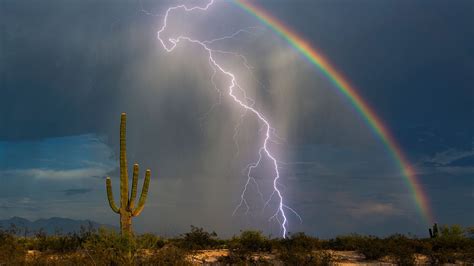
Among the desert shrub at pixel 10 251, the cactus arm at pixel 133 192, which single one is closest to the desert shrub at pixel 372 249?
the cactus arm at pixel 133 192

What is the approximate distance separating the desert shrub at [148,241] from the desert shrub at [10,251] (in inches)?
156

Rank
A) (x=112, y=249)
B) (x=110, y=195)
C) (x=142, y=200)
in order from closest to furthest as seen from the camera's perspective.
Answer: (x=112, y=249)
(x=110, y=195)
(x=142, y=200)

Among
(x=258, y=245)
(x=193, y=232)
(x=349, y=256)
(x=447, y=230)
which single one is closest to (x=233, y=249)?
(x=258, y=245)

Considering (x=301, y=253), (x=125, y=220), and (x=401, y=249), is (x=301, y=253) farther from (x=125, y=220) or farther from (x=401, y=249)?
(x=125, y=220)

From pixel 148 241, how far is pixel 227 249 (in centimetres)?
440

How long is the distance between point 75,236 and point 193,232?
581 centimetres

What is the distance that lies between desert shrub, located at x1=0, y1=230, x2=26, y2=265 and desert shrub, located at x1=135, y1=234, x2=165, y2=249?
3953 mm

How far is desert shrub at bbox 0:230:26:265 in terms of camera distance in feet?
47.4

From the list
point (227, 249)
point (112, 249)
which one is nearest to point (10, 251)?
point (112, 249)

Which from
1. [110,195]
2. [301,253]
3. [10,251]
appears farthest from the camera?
[110,195]

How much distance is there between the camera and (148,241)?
2053 centimetres

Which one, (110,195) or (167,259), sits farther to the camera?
(110,195)

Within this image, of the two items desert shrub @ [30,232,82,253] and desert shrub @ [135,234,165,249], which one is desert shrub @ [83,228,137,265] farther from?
desert shrub @ [30,232,82,253]

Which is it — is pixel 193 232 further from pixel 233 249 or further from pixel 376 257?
pixel 376 257
